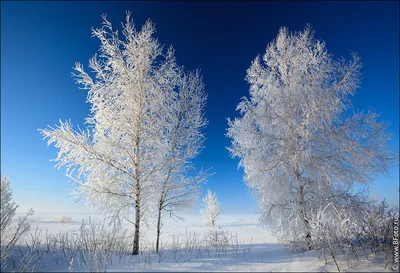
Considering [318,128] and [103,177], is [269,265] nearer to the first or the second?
[318,128]

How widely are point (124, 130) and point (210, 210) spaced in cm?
2120

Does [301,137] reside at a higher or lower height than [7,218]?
higher

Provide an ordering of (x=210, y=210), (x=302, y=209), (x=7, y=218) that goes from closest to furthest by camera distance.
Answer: (x=7, y=218) < (x=302, y=209) < (x=210, y=210)

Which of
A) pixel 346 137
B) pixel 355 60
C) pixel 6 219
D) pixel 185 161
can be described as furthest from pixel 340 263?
pixel 6 219

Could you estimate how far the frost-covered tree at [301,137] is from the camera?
6.40 m

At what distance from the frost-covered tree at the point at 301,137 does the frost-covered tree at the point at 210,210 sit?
62.6ft

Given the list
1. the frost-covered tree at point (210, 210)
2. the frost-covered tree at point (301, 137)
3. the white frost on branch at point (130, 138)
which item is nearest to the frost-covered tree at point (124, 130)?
the white frost on branch at point (130, 138)

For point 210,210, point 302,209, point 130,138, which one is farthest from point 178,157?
point 210,210

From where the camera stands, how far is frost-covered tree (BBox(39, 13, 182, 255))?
6406mm

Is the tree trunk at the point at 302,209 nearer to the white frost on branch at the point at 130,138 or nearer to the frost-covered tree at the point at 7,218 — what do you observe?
the white frost on branch at the point at 130,138

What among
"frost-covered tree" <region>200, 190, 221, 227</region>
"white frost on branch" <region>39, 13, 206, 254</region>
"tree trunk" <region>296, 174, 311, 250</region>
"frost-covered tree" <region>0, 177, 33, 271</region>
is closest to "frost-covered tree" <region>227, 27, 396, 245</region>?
"tree trunk" <region>296, 174, 311, 250</region>

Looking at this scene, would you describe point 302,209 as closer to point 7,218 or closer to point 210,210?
point 7,218

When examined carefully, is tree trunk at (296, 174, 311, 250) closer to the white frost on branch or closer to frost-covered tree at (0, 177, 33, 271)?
the white frost on branch

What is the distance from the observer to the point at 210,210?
84.1ft
